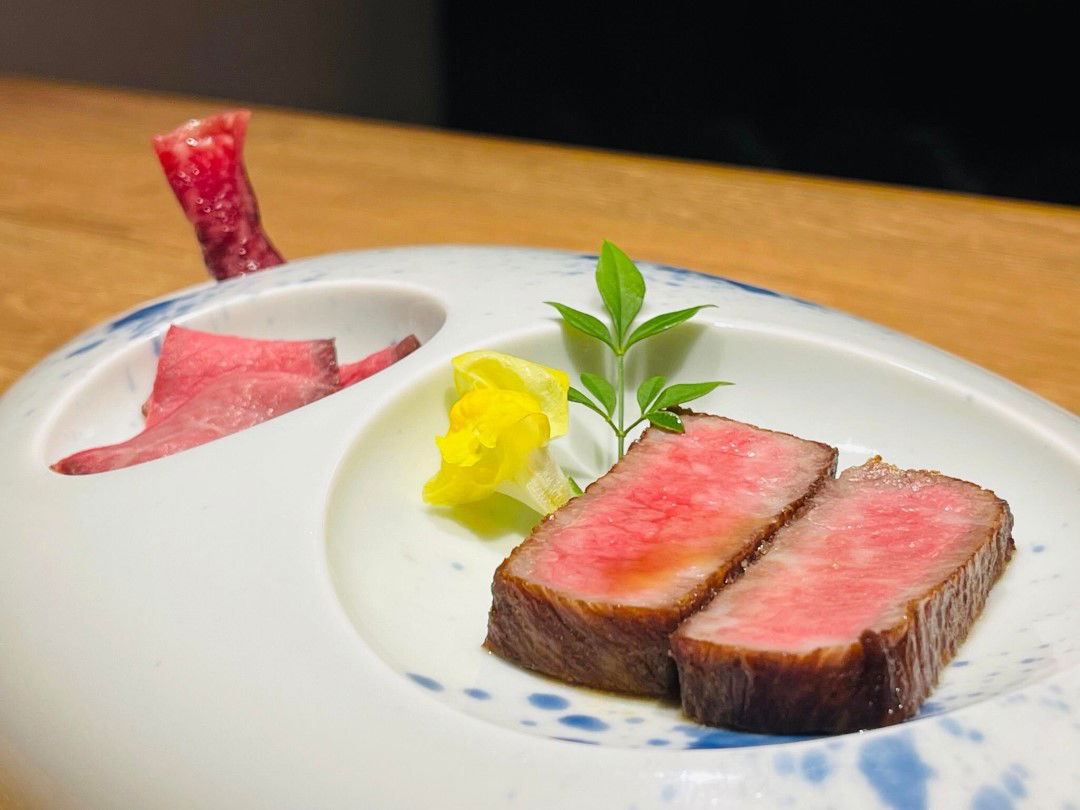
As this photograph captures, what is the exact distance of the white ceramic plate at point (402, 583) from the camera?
0.79 metres

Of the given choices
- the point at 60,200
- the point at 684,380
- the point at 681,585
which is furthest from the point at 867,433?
the point at 60,200

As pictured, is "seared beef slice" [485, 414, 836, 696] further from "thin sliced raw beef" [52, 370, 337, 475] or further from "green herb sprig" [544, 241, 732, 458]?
"thin sliced raw beef" [52, 370, 337, 475]

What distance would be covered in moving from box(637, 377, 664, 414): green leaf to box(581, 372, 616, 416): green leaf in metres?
0.03

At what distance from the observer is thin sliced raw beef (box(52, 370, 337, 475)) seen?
1226 mm

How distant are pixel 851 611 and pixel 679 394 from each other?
1.26ft

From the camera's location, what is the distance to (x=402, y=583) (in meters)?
1.15

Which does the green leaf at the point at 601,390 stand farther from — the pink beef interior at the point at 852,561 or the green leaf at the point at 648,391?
the pink beef interior at the point at 852,561

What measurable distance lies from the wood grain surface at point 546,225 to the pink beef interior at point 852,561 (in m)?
0.84

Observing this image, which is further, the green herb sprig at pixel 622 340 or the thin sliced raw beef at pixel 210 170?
the thin sliced raw beef at pixel 210 170

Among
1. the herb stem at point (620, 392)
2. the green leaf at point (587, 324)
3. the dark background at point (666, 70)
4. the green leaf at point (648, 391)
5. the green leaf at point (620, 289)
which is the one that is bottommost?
the dark background at point (666, 70)

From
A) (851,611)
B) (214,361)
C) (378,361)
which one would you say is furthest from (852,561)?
(214,361)

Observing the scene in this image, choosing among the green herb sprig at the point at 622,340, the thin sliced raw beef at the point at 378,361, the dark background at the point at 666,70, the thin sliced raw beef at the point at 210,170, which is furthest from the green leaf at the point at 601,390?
the dark background at the point at 666,70

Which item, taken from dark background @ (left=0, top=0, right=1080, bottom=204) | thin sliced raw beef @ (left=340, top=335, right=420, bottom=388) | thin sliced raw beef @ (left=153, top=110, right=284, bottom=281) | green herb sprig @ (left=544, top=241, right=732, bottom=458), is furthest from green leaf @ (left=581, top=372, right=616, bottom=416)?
dark background @ (left=0, top=0, right=1080, bottom=204)

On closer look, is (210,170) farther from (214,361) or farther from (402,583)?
(402,583)
